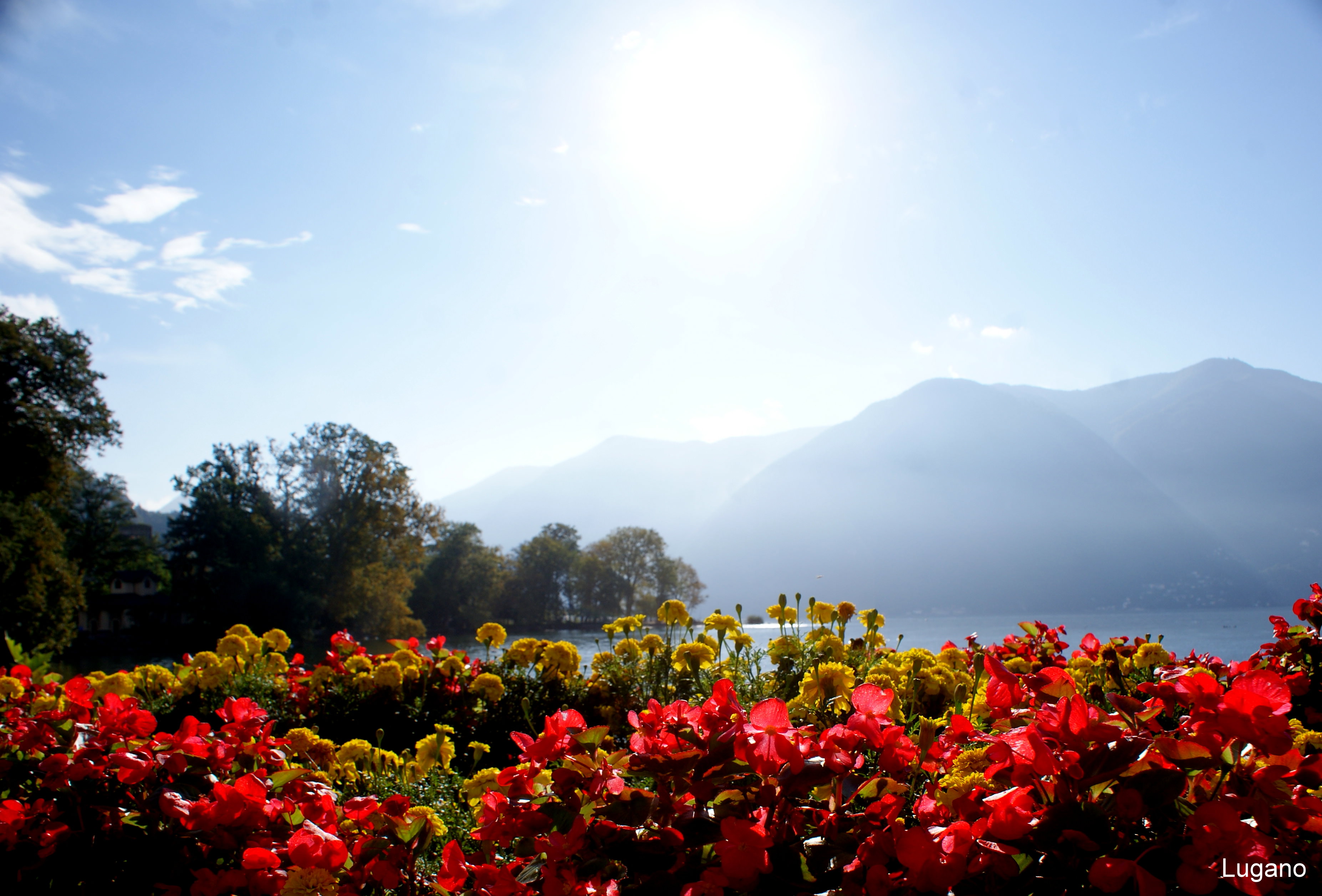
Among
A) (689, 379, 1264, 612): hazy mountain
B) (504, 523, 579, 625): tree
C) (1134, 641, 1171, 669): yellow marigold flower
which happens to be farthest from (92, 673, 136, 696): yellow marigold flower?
(689, 379, 1264, 612): hazy mountain

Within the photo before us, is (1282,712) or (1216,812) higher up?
(1282,712)

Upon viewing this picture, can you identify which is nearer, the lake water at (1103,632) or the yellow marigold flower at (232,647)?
the yellow marigold flower at (232,647)


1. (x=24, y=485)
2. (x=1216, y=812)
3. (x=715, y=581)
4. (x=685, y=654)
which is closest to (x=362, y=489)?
(x=24, y=485)

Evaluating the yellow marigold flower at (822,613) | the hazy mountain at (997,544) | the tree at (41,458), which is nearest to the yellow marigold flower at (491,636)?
the yellow marigold flower at (822,613)

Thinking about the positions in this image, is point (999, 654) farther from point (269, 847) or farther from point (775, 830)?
point (269, 847)

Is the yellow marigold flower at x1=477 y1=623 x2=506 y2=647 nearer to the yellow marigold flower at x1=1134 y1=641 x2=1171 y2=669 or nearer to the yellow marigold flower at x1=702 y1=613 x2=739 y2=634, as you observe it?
the yellow marigold flower at x1=702 y1=613 x2=739 y2=634

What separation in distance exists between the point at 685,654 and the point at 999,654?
1357 mm

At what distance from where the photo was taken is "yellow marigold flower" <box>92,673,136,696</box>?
3094mm

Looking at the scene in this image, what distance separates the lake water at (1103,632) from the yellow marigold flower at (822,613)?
33 centimetres

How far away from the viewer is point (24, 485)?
19203 mm

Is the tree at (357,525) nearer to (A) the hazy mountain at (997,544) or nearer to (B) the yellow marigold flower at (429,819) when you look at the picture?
(B) the yellow marigold flower at (429,819)

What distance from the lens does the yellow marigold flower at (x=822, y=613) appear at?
293cm

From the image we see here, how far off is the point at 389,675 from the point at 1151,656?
3401mm

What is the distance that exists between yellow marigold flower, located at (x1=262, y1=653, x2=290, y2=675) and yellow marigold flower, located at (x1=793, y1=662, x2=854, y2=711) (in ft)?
12.5
